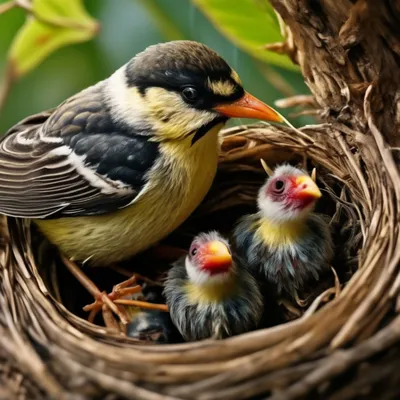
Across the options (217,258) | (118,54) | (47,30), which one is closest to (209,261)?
(217,258)

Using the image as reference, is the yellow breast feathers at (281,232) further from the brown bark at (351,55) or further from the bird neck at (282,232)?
the brown bark at (351,55)

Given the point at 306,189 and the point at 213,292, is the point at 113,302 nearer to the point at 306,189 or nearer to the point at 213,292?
the point at 213,292

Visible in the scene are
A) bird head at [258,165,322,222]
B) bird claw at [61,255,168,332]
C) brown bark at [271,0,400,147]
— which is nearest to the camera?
brown bark at [271,0,400,147]

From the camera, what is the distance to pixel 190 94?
135 cm

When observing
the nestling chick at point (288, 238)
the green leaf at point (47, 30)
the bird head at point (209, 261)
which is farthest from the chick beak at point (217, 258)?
the green leaf at point (47, 30)

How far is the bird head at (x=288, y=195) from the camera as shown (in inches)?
51.3

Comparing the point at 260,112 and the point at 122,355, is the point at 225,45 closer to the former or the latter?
the point at 260,112

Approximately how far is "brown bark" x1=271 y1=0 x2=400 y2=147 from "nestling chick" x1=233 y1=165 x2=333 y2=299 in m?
0.17

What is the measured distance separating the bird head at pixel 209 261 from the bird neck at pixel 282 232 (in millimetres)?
119

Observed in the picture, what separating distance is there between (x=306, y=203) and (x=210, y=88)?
0.30 meters

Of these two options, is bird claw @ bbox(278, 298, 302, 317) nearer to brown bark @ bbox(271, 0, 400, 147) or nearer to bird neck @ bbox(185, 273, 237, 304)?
bird neck @ bbox(185, 273, 237, 304)

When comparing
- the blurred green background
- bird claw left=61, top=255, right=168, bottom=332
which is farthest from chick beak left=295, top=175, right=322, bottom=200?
the blurred green background

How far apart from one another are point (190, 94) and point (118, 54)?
95 centimetres

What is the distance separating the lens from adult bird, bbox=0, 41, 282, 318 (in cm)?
137
